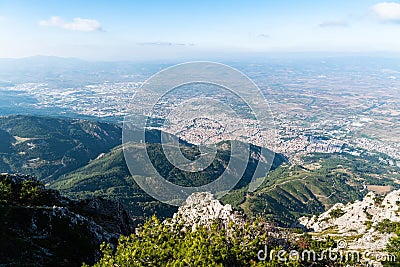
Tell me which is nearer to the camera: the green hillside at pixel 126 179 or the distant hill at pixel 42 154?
the green hillside at pixel 126 179

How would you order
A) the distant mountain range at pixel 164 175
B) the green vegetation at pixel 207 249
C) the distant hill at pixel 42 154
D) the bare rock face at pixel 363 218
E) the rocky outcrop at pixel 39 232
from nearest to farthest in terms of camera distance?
the green vegetation at pixel 207 249, the rocky outcrop at pixel 39 232, the bare rock face at pixel 363 218, the distant mountain range at pixel 164 175, the distant hill at pixel 42 154

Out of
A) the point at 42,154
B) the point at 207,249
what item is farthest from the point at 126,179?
the point at 207,249

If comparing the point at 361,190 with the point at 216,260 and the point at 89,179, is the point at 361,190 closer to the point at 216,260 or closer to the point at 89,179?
the point at 89,179

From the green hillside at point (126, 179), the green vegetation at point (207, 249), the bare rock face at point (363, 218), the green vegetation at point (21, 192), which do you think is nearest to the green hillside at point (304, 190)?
the green hillside at point (126, 179)

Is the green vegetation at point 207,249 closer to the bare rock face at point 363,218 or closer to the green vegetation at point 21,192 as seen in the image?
the green vegetation at point 21,192

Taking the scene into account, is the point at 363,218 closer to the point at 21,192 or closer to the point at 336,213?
the point at 336,213

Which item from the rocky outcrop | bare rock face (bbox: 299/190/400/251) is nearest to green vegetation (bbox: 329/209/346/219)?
bare rock face (bbox: 299/190/400/251)

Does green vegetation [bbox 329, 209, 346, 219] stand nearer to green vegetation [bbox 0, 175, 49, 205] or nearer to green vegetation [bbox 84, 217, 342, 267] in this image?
green vegetation [bbox 84, 217, 342, 267]

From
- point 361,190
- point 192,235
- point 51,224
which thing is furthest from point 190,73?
point 361,190
